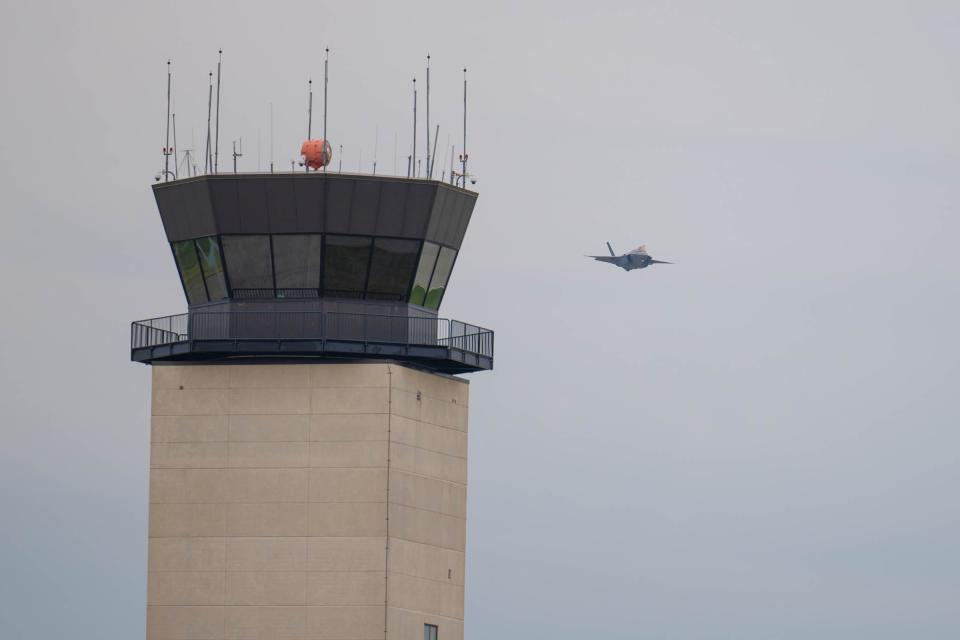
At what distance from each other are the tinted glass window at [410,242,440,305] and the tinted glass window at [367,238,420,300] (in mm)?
308

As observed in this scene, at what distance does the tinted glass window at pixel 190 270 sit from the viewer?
80125 mm

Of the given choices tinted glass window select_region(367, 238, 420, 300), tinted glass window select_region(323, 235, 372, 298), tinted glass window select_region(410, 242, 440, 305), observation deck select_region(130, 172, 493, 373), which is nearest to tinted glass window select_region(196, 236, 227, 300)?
observation deck select_region(130, 172, 493, 373)

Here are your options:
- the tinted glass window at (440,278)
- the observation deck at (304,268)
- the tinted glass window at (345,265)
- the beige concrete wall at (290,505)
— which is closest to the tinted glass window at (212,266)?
the observation deck at (304,268)

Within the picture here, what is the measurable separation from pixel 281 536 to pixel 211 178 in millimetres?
11469

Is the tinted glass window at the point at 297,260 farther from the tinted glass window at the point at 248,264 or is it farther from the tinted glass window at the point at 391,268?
the tinted glass window at the point at 391,268

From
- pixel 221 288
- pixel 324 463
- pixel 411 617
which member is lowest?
pixel 411 617

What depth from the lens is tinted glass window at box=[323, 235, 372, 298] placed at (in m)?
78.8

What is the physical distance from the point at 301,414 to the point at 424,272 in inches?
246

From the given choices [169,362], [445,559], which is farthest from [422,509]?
[169,362]

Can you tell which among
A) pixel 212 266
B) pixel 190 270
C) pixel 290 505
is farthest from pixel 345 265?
pixel 290 505

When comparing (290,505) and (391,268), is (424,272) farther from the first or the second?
(290,505)

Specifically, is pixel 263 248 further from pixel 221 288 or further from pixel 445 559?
pixel 445 559

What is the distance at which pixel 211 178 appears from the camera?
258ft

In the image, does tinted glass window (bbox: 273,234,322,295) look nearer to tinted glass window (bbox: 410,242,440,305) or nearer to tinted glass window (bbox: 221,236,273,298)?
tinted glass window (bbox: 221,236,273,298)
